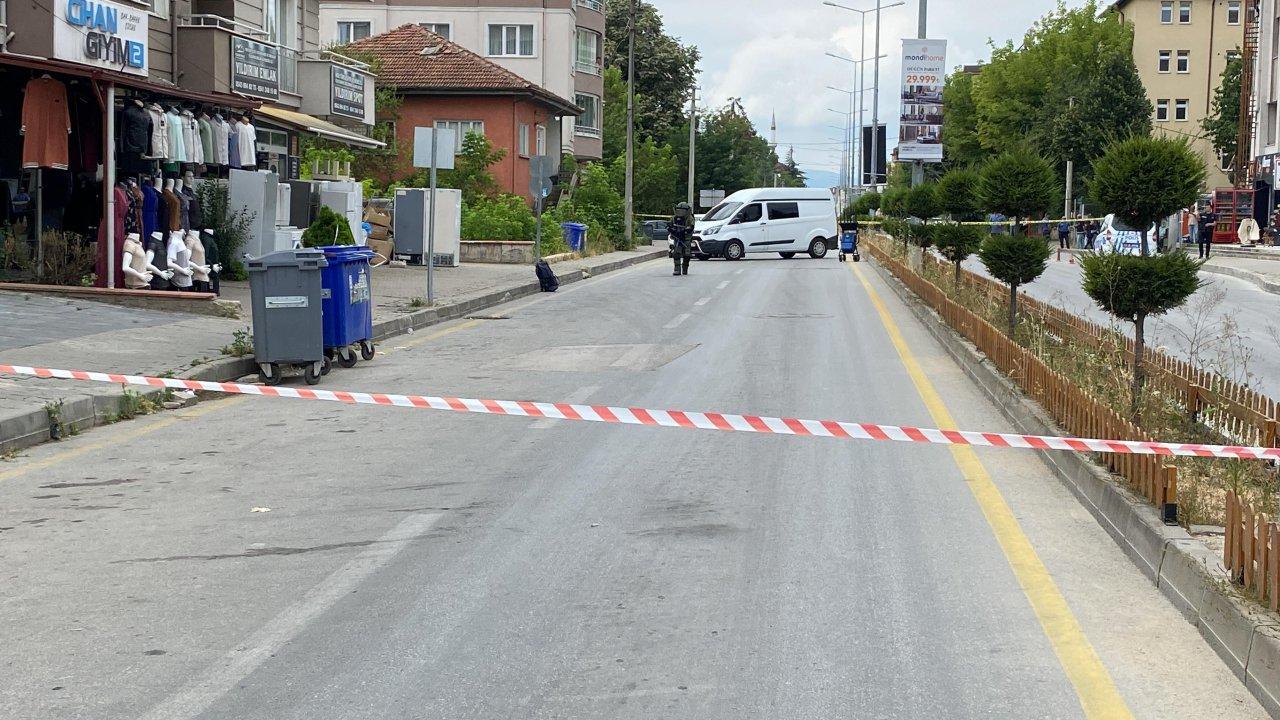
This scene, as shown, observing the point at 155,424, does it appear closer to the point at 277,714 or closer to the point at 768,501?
the point at 768,501

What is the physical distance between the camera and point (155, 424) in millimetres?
11219

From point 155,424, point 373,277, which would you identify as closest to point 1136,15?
point 373,277

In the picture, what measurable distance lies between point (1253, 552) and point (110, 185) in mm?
16580

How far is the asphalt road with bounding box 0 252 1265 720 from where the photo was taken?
507 centimetres

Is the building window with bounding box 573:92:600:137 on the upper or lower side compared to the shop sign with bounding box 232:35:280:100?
upper

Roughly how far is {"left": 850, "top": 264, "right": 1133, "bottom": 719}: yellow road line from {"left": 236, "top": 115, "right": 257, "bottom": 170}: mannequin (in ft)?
52.1

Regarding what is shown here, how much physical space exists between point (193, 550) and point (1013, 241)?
37.5ft

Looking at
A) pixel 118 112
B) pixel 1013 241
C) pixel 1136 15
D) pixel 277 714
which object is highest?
pixel 1136 15

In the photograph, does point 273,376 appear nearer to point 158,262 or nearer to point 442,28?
point 158,262

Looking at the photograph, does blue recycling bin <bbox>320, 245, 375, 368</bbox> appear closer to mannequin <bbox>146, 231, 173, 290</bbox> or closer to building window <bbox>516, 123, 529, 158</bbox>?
mannequin <bbox>146, 231, 173, 290</bbox>

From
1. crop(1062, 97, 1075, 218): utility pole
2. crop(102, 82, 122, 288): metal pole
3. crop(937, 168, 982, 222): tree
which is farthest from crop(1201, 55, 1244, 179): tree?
crop(102, 82, 122, 288): metal pole

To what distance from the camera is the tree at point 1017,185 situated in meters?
17.9

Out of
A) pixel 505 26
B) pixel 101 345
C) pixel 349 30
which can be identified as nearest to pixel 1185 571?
pixel 101 345

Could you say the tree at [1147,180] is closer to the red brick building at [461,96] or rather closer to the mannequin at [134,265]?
the mannequin at [134,265]
